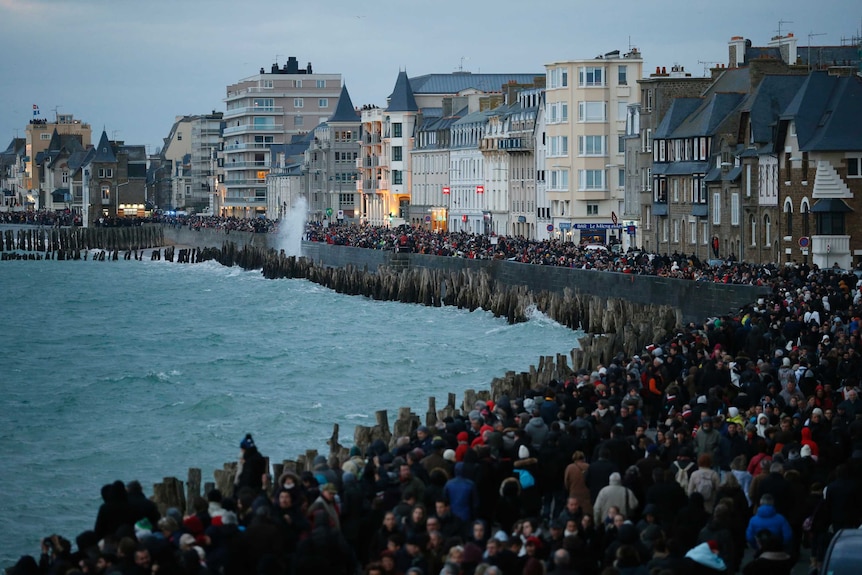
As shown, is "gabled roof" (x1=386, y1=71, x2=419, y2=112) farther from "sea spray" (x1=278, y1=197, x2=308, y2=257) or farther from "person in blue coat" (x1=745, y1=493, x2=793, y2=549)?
"person in blue coat" (x1=745, y1=493, x2=793, y2=549)

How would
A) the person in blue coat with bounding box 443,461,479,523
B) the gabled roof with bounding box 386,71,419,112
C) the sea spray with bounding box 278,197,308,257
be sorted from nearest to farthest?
1. the person in blue coat with bounding box 443,461,479,523
2. the sea spray with bounding box 278,197,308,257
3. the gabled roof with bounding box 386,71,419,112

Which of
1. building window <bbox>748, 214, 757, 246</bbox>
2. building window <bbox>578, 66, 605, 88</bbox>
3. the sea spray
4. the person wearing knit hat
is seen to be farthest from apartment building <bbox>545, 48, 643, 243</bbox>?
the person wearing knit hat

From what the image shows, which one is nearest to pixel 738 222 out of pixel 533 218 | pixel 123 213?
pixel 533 218

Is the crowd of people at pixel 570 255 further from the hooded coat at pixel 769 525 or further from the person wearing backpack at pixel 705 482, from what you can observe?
the hooded coat at pixel 769 525

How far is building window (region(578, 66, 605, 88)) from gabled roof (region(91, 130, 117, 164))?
110 m

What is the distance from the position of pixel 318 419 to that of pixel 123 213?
158m

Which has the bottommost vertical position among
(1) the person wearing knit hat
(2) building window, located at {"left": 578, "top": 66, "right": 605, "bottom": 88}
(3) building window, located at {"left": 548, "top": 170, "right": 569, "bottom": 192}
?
(1) the person wearing knit hat

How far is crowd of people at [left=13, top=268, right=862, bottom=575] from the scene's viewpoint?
1415 cm

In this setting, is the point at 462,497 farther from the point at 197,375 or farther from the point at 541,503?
the point at 197,375

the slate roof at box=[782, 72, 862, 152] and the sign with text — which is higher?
the slate roof at box=[782, 72, 862, 152]

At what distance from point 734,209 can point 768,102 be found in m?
4.60

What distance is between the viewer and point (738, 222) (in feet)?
213

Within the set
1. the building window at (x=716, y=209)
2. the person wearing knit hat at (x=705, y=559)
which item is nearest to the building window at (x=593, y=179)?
the building window at (x=716, y=209)

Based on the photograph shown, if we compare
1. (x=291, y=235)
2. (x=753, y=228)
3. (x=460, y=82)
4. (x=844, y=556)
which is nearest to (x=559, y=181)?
(x=753, y=228)
